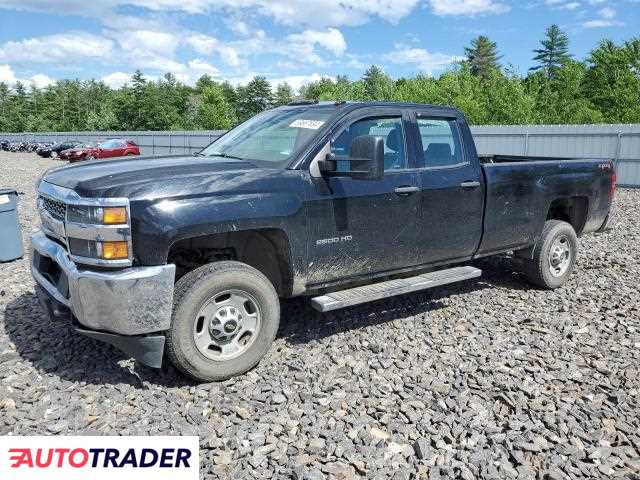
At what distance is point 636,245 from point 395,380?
20.6ft

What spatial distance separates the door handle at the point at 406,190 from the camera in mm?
4477

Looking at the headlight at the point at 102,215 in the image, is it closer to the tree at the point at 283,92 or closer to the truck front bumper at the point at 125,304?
the truck front bumper at the point at 125,304

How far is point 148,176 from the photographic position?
355 cm

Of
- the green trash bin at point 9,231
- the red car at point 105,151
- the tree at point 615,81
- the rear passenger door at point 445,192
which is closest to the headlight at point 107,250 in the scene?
the rear passenger door at point 445,192

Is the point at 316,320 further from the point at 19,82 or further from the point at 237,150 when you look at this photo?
the point at 19,82

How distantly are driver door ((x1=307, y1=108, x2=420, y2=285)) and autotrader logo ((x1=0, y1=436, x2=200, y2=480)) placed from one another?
1.62 meters

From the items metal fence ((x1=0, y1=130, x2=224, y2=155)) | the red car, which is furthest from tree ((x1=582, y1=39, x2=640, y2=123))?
the red car

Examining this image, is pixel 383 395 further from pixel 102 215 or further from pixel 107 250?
pixel 102 215

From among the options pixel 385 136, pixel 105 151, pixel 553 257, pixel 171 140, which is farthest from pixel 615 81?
Result: pixel 385 136

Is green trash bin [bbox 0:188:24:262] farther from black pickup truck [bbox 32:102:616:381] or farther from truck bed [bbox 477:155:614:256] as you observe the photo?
truck bed [bbox 477:155:614:256]

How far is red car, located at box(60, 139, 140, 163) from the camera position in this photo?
2995 cm

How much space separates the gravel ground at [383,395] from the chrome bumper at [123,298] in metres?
0.55

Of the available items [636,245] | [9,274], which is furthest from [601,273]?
[9,274]

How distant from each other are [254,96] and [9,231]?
100 m
